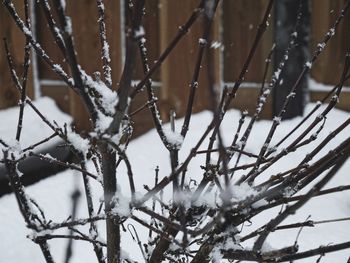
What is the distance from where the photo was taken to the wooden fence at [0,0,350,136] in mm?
4027

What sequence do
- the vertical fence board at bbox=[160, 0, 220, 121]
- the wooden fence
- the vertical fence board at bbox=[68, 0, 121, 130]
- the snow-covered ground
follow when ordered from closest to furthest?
the snow-covered ground
the wooden fence
the vertical fence board at bbox=[160, 0, 220, 121]
the vertical fence board at bbox=[68, 0, 121, 130]

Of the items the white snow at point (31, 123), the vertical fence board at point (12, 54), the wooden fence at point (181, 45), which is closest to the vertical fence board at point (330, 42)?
the wooden fence at point (181, 45)

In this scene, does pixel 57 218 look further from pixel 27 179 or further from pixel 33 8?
pixel 33 8

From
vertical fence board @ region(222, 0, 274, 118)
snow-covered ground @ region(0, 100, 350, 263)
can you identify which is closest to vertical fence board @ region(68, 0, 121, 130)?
snow-covered ground @ region(0, 100, 350, 263)

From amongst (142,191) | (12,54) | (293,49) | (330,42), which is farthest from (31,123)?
(330,42)

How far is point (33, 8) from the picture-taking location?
14.9 feet

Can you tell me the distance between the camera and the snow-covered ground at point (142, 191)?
8.92 feet

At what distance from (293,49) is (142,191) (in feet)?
5.78

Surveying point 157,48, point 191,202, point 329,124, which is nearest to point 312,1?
point 329,124

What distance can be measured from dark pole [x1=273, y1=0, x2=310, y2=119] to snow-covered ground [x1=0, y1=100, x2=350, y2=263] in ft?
0.44

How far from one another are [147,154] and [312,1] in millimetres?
1884

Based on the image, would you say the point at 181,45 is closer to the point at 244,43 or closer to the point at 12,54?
the point at 244,43

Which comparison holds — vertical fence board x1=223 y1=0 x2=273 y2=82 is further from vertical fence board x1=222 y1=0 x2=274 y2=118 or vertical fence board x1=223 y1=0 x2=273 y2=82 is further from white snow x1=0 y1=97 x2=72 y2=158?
white snow x1=0 y1=97 x2=72 y2=158

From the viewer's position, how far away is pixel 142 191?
332cm
